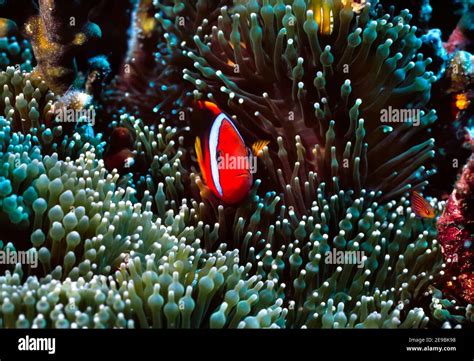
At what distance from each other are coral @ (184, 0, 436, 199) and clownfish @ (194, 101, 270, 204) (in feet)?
1.23

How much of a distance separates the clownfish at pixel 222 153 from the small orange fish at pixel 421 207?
0.94 meters

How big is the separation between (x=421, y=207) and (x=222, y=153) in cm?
114

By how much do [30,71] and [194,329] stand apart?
2.10m

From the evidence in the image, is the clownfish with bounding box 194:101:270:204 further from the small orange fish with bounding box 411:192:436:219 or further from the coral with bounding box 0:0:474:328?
the small orange fish with bounding box 411:192:436:219

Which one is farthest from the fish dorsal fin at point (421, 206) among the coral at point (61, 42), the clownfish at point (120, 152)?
the coral at point (61, 42)

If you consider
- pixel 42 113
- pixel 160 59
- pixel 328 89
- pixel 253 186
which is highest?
pixel 160 59

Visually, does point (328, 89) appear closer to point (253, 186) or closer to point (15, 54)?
point (253, 186)

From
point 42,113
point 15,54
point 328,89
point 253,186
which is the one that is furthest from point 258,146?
point 15,54

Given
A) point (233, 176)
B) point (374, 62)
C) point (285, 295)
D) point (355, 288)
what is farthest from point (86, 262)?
point (374, 62)

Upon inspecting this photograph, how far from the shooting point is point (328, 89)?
8.98 ft

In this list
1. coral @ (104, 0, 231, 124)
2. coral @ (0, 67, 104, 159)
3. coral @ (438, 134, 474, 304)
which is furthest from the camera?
coral @ (104, 0, 231, 124)

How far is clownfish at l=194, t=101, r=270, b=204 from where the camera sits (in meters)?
2.39

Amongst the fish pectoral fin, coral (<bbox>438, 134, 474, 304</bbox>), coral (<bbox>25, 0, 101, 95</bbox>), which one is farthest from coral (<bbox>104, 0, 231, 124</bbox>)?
coral (<bbox>438, 134, 474, 304</bbox>)

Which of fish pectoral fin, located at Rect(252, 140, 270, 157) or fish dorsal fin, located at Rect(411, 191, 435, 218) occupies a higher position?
fish pectoral fin, located at Rect(252, 140, 270, 157)
